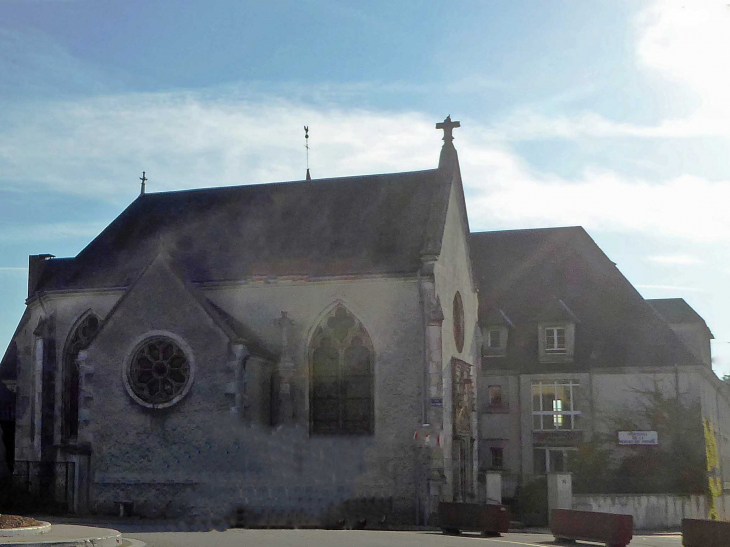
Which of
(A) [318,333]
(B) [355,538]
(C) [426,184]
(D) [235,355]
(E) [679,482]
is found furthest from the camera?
(E) [679,482]

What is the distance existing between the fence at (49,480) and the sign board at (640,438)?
60.8 ft

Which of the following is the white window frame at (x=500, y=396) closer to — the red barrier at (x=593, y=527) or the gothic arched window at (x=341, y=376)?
the gothic arched window at (x=341, y=376)

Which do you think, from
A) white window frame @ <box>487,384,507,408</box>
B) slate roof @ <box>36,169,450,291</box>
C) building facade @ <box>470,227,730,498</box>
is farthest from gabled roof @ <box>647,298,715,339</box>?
slate roof @ <box>36,169,450,291</box>

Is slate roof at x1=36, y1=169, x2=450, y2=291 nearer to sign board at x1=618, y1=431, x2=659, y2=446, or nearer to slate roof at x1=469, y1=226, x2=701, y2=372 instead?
slate roof at x1=469, y1=226, x2=701, y2=372

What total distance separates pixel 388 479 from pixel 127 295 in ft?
28.7

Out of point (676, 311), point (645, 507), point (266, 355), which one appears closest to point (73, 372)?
point (266, 355)

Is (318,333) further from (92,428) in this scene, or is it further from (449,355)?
(92,428)

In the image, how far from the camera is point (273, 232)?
2948 centimetres

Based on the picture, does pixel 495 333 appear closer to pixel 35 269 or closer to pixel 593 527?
pixel 35 269

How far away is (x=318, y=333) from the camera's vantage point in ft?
88.8

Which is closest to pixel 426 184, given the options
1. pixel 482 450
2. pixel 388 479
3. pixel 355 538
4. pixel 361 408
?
pixel 361 408

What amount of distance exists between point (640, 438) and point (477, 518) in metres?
14.2

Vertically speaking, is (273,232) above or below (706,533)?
above

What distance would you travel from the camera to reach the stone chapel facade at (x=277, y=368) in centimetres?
2528
